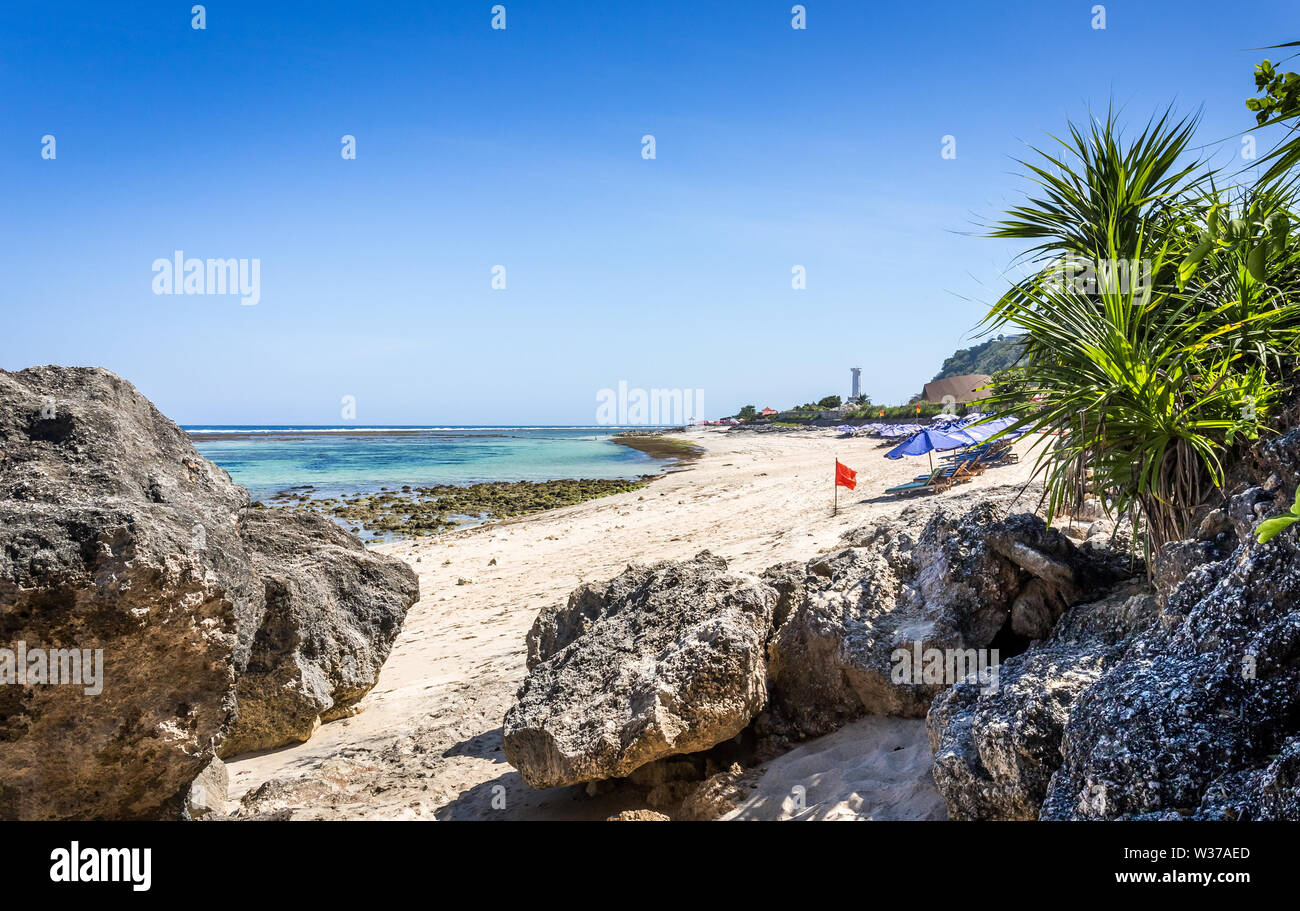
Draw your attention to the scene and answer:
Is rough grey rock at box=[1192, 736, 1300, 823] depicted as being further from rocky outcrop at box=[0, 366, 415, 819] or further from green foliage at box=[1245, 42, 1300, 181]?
rocky outcrop at box=[0, 366, 415, 819]

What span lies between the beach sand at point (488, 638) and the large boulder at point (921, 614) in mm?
279

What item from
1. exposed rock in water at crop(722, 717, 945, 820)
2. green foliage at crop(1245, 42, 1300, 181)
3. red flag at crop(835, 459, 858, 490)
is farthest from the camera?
red flag at crop(835, 459, 858, 490)

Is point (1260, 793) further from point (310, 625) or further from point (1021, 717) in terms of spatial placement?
point (310, 625)

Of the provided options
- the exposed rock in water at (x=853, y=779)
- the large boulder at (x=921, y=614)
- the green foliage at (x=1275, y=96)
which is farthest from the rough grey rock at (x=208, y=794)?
the green foliage at (x=1275, y=96)

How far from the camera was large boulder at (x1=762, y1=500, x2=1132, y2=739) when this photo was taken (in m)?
4.39

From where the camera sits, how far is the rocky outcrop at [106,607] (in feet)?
11.1

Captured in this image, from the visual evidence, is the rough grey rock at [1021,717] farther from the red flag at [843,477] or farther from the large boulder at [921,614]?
the red flag at [843,477]

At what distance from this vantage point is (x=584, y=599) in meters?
6.19

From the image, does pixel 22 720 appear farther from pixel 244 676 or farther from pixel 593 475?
pixel 593 475

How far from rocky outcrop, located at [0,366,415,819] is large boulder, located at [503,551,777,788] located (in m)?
1.90

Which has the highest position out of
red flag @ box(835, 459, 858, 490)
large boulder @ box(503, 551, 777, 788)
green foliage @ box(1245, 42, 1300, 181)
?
green foliage @ box(1245, 42, 1300, 181)

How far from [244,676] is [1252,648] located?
6853 millimetres

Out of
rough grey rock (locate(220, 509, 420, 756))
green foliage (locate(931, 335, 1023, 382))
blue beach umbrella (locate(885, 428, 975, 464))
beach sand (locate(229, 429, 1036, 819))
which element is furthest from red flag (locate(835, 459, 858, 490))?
green foliage (locate(931, 335, 1023, 382))
